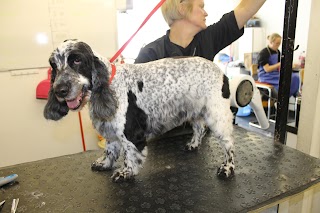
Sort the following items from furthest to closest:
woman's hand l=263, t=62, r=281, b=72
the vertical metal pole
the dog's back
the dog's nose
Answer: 1. woman's hand l=263, t=62, r=281, b=72
2. the vertical metal pole
3. the dog's back
4. the dog's nose

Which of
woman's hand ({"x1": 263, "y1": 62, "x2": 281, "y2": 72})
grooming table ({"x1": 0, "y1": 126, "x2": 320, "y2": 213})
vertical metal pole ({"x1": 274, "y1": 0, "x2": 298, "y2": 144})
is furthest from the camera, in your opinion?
woman's hand ({"x1": 263, "y1": 62, "x2": 281, "y2": 72})

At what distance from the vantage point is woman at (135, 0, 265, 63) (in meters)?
2.01

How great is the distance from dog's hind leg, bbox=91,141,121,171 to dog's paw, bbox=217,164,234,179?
1.93 ft

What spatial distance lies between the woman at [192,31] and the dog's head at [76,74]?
76 centimetres

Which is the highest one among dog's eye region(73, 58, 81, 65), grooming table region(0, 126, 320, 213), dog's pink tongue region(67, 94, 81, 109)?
dog's eye region(73, 58, 81, 65)

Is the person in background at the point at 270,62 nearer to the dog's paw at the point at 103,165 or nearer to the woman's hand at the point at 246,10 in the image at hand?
the woman's hand at the point at 246,10

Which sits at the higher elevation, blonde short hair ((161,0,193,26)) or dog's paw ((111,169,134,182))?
blonde short hair ((161,0,193,26))

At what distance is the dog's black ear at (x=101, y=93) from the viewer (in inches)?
54.1

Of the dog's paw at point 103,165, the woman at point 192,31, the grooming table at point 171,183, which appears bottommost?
the grooming table at point 171,183

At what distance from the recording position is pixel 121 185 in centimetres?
154

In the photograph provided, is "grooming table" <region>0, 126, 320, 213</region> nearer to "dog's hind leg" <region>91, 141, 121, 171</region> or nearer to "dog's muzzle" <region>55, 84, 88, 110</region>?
"dog's hind leg" <region>91, 141, 121, 171</region>

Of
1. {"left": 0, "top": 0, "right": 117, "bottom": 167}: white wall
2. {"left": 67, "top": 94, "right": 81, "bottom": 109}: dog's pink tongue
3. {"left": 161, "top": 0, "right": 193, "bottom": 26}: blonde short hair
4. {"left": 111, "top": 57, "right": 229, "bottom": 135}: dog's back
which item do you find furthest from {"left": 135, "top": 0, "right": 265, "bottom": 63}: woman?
{"left": 0, "top": 0, "right": 117, "bottom": 167}: white wall

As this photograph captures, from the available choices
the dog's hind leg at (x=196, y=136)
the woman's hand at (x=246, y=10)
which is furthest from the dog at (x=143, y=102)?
the woman's hand at (x=246, y=10)

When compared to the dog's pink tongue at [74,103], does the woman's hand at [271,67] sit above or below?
below
